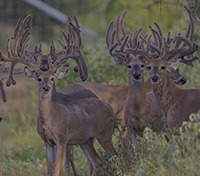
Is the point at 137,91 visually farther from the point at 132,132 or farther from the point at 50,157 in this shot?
the point at 50,157

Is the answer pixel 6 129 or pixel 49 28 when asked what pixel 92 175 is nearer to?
pixel 6 129

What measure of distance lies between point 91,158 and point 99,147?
2128 mm

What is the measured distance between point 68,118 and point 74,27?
127cm

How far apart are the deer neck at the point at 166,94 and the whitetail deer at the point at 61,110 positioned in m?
0.69

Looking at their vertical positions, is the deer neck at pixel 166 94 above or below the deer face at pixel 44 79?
below

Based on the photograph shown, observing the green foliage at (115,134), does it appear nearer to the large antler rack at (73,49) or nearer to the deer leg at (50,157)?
the deer leg at (50,157)

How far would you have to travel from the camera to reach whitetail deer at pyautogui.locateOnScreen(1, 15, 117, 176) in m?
16.6

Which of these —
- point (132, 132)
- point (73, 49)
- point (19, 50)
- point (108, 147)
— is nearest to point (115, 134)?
point (132, 132)

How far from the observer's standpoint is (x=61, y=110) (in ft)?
55.2

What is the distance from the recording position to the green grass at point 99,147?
1405 cm

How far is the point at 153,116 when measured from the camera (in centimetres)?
1759

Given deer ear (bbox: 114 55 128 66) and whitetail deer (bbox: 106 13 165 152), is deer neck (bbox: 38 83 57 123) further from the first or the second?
deer ear (bbox: 114 55 128 66)

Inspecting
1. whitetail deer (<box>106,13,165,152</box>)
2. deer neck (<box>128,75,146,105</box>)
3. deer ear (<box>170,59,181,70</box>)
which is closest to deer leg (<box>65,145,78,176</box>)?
whitetail deer (<box>106,13,165,152</box>)

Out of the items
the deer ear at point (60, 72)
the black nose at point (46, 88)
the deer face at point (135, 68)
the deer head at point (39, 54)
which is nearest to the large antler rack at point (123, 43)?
the deer face at point (135, 68)
